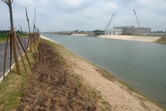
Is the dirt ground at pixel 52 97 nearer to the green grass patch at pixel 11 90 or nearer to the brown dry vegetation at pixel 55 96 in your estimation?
the brown dry vegetation at pixel 55 96

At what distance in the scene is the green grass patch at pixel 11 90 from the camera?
5.37 meters

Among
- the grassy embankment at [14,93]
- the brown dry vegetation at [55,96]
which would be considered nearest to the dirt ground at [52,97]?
the brown dry vegetation at [55,96]

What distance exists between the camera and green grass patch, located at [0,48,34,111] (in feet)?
17.6

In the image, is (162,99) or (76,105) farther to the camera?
(162,99)

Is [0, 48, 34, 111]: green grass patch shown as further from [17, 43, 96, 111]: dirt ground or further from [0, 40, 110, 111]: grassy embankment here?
[17, 43, 96, 111]: dirt ground

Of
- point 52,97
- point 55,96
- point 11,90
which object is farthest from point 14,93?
point 55,96

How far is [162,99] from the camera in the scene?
998 cm

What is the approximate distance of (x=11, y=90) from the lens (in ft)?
21.3

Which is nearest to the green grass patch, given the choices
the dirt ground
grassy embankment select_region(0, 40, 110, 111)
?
grassy embankment select_region(0, 40, 110, 111)

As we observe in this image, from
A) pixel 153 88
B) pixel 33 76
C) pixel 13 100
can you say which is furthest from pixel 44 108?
pixel 153 88

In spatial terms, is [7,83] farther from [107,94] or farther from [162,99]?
[162,99]

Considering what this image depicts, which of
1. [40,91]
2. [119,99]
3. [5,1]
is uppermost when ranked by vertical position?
[5,1]

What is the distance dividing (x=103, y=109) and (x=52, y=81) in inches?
144

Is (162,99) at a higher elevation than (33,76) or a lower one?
lower
